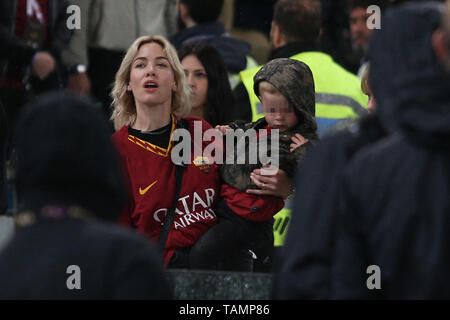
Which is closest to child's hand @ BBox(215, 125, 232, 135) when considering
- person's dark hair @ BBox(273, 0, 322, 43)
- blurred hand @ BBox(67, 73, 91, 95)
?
person's dark hair @ BBox(273, 0, 322, 43)

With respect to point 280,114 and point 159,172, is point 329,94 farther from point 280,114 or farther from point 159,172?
point 159,172

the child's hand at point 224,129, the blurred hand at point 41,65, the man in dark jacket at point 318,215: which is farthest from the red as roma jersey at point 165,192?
the man in dark jacket at point 318,215

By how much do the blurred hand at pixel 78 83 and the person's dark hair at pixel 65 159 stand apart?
4.94 m

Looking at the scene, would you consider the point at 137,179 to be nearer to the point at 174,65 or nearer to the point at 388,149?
the point at 174,65

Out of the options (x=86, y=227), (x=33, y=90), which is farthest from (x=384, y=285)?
(x=33, y=90)

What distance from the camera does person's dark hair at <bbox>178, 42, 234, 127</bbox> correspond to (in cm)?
652

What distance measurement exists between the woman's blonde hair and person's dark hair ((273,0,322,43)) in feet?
3.56

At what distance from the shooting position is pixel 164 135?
566 centimetres

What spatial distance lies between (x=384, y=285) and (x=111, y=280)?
766 mm

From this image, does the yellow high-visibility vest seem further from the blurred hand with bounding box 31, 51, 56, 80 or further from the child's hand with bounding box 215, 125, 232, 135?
the blurred hand with bounding box 31, 51, 56, 80

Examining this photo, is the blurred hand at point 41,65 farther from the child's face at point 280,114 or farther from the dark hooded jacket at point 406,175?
the dark hooded jacket at point 406,175

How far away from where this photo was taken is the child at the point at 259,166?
5.39 m

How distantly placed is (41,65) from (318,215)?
4480mm

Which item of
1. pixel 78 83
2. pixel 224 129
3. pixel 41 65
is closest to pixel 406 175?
pixel 224 129
